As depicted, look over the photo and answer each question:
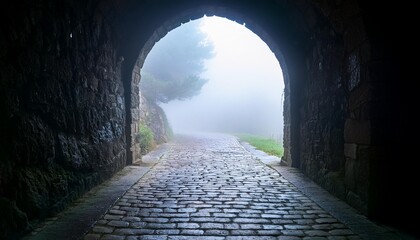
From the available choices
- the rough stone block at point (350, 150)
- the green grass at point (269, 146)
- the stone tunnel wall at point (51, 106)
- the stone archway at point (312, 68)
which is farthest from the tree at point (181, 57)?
the rough stone block at point (350, 150)

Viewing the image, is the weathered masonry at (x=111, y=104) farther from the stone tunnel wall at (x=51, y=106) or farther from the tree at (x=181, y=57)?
the tree at (x=181, y=57)

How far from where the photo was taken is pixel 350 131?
392 cm

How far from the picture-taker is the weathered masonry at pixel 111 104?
2859 mm

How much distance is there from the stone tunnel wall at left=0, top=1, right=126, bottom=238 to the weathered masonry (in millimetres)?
12

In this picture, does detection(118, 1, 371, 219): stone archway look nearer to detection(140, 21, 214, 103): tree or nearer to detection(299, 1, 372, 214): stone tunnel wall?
detection(299, 1, 372, 214): stone tunnel wall

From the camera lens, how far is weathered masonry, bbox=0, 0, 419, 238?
9.38ft

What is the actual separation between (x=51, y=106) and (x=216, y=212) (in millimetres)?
2057

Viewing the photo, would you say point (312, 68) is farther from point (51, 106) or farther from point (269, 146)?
point (269, 146)

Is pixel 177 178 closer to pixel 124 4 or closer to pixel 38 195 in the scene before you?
pixel 38 195

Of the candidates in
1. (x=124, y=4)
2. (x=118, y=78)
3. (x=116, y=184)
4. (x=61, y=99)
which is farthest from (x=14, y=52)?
(x=118, y=78)

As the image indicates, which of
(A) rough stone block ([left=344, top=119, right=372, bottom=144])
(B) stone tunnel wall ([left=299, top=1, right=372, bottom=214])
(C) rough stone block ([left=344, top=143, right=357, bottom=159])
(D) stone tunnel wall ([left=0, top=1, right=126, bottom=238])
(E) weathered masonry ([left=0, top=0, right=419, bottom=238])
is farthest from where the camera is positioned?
(C) rough stone block ([left=344, top=143, right=357, bottom=159])

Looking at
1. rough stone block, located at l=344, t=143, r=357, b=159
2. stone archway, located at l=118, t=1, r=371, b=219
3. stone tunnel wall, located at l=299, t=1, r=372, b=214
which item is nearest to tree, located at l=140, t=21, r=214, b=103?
stone archway, located at l=118, t=1, r=371, b=219

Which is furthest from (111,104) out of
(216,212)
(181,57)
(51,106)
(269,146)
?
(181,57)

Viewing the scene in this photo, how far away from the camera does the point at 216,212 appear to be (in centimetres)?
354
